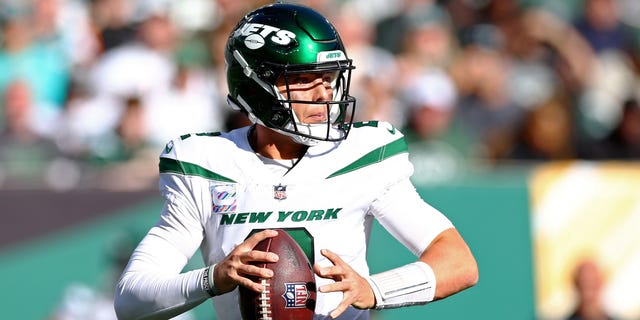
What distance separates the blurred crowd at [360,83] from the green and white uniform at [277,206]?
316 centimetres

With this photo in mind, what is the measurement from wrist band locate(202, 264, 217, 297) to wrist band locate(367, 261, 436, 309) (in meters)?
0.48

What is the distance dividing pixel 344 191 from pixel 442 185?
3.62m

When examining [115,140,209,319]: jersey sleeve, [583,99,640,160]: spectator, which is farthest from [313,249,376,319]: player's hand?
[583,99,640,160]: spectator

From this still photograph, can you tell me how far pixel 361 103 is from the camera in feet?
27.5

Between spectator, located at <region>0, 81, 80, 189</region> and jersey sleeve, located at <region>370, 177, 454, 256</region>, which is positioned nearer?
jersey sleeve, located at <region>370, 177, 454, 256</region>

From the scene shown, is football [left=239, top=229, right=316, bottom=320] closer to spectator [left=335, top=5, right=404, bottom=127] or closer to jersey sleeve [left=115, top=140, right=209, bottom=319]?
jersey sleeve [left=115, top=140, right=209, bottom=319]

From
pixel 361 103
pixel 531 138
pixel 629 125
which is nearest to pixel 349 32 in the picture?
pixel 361 103

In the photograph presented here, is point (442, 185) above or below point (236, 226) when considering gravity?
below

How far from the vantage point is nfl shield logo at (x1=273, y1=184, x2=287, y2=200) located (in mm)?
3902

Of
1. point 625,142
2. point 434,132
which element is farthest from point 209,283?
point 625,142

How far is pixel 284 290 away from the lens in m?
3.53

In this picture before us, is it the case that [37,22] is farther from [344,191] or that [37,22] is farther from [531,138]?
[344,191]

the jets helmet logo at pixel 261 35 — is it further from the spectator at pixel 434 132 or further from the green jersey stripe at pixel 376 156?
the spectator at pixel 434 132

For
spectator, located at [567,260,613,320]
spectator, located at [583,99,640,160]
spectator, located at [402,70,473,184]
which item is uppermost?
spectator, located at [402,70,473,184]
